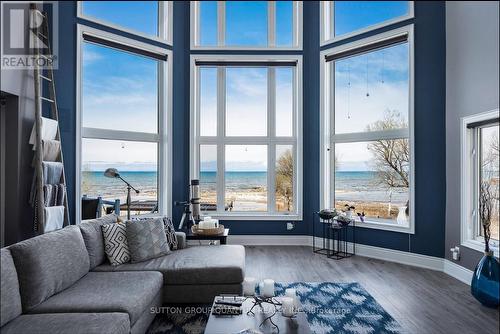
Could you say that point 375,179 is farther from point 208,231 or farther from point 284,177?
point 208,231

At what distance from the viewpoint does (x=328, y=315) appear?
285 cm

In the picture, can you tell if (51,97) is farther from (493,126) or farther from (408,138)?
(493,126)

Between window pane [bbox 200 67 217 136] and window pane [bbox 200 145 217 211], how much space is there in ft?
1.04

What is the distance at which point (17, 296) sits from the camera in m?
1.95

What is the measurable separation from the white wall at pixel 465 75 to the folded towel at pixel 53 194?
4.71 m

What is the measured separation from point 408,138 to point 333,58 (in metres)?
1.79

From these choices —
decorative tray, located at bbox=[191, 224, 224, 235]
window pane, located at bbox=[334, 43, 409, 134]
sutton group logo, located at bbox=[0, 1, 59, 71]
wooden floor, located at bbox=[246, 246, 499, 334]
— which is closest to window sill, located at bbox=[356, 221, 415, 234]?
wooden floor, located at bbox=[246, 246, 499, 334]

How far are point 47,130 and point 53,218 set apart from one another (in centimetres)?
101

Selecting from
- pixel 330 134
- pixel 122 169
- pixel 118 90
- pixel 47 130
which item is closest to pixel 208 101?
pixel 118 90

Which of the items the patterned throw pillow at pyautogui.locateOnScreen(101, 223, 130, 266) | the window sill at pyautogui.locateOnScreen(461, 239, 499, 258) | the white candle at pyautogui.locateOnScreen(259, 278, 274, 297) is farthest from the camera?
the window sill at pyautogui.locateOnScreen(461, 239, 499, 258)

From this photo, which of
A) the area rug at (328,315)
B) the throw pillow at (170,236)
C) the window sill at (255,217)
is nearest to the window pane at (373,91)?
the window sill at (255,217)

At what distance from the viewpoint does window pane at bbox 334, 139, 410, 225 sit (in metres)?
4.66

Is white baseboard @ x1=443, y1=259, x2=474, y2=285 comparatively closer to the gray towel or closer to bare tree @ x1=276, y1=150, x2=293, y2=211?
bare tree @ x1=276, y1=150, x2=293, y2=211

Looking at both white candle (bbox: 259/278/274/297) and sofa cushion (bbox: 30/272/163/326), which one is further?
white candle (bbox: 259/278/274/297)
